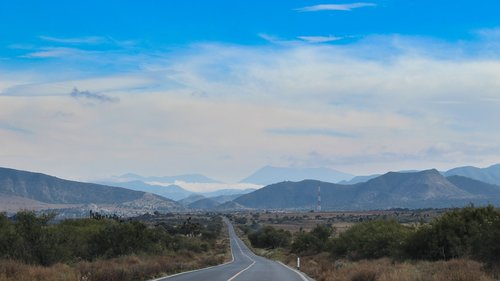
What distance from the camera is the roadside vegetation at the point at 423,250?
71.4 feet

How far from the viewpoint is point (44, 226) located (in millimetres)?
31250

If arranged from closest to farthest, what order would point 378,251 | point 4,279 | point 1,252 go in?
point 4,279 → point 1,252 → point 378,251

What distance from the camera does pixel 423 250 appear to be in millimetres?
35969

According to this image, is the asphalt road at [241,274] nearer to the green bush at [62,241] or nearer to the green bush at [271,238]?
the green bush at [62,241]

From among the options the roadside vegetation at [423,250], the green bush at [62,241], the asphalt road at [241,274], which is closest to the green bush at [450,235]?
the roadside vegetation at [423,250]

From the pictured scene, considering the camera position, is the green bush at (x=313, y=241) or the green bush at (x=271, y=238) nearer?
the green bush at (x=313, y=241)

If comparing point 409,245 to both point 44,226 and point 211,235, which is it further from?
point 211,235

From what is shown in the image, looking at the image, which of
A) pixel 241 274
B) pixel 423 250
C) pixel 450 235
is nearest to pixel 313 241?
pixel 423 250

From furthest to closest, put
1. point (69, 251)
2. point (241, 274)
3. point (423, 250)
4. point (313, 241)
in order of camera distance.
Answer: point (313, 241) → point (423, 250) → point (69, 251) → point (241, 274)

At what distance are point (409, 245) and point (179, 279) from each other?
17.3 m

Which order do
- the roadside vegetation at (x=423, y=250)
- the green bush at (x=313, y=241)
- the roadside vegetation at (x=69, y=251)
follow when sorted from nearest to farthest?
1. the roadside vegetation at (x=69, y=251)
2. the roadside vegetation at (x=423, y=250)
3. the green bush at (x=313, y=241)

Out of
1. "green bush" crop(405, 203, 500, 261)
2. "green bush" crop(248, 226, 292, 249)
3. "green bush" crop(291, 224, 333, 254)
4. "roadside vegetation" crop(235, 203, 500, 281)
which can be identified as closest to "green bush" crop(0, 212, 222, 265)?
"roadside vegetation" crop(235, 203, 500, 281)

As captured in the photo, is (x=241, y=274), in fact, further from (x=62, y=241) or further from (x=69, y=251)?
(x=62, y=241)

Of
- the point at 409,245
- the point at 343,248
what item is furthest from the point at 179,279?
the point at 343,248
